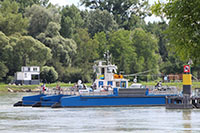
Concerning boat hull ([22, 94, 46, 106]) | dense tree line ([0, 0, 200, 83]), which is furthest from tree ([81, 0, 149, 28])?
boat hull ([22, 94, 46, 106])

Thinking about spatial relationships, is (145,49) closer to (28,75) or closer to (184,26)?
(28,75)

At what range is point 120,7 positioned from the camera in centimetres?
15100

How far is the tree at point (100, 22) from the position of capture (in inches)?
5487

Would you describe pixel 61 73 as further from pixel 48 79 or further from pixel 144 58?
pixel 144 58

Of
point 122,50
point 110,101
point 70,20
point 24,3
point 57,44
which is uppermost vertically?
point 24,3

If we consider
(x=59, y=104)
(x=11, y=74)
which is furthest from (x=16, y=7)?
(x=59, y=104)

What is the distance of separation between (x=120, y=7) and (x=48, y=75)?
42.8 m

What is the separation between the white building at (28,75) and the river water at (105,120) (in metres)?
64.2

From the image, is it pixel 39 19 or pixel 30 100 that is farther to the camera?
pixel 39 19

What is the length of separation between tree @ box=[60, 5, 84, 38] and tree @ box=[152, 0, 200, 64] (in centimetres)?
10817

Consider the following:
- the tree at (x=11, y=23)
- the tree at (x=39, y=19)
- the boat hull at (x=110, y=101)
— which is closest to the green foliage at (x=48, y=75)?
the tree at (x=11, y=23)

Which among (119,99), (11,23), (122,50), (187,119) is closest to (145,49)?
(122,50)

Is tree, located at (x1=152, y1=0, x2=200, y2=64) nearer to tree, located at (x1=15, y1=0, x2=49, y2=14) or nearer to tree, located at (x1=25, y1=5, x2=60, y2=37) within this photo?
tree, located at (x1=25, y1=5, x2=60, y2=37)

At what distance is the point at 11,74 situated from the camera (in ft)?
385
